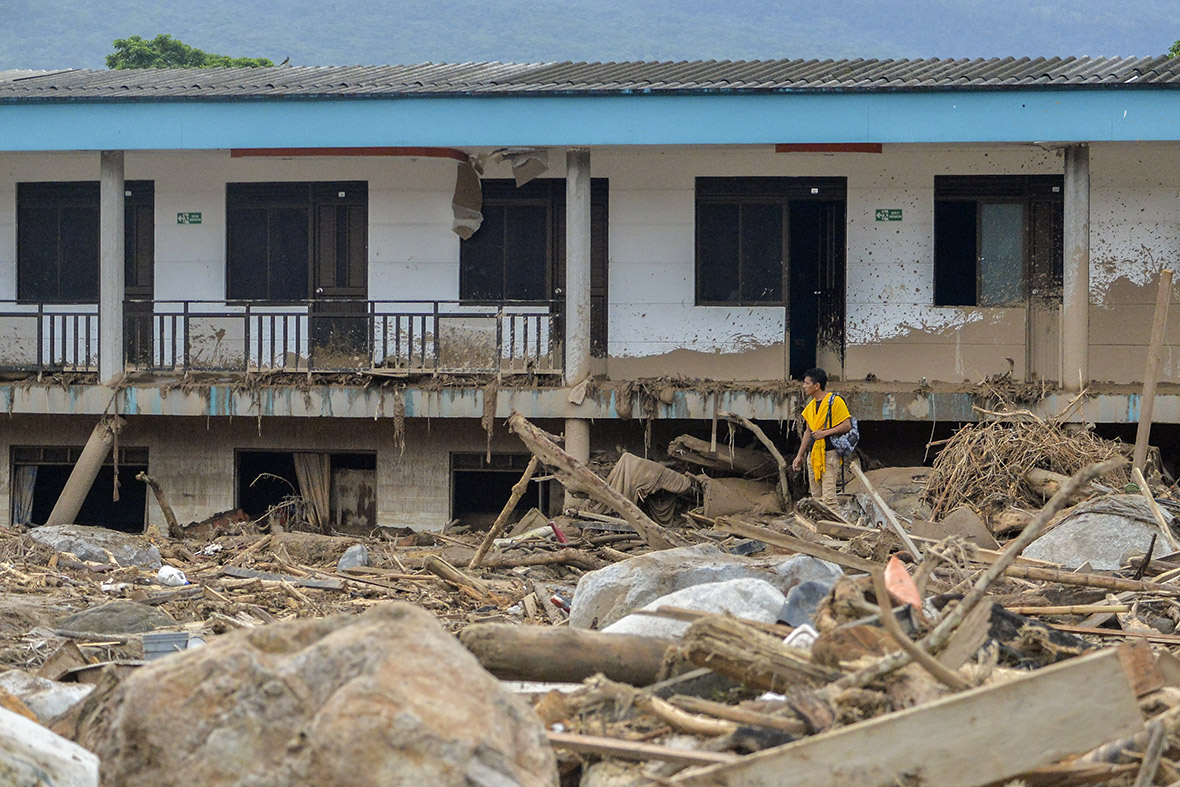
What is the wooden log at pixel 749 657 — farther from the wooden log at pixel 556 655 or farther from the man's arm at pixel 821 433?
the man's arm at pixel 821 433

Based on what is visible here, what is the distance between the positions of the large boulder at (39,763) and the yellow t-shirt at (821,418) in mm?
8714

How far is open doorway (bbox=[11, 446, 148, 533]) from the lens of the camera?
15938 millimetres

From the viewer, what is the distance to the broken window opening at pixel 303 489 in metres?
15.5

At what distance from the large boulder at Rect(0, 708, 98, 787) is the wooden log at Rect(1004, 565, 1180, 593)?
5.00 metres

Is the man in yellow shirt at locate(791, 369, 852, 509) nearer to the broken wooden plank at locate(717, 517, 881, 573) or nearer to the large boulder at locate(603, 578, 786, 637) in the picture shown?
the broken wooden plank at locate(717, 517, 881, 573)

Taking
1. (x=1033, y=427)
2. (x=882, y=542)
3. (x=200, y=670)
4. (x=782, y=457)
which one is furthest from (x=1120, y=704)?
(x=782, y=457)

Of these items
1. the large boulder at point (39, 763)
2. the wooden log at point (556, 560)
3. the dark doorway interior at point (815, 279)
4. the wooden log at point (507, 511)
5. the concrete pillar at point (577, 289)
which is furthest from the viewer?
the dark doorway interior at point (815, 279)

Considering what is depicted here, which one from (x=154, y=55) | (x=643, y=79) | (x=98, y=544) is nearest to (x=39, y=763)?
(x=98, y=544)

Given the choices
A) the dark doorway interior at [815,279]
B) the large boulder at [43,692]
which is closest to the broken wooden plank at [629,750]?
the large boulder at [43,692]

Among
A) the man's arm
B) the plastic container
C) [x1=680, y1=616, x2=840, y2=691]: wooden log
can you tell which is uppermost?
the man's arm

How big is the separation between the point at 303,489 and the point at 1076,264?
938cm

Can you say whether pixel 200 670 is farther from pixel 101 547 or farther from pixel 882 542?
pixel 101 547

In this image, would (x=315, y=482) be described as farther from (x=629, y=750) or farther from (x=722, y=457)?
(x=629, y=750)

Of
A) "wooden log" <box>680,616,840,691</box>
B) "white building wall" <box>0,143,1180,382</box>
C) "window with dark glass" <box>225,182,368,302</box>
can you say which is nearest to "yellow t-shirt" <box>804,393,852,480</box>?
"white building wall" <box>0,143,1180,382</box>
